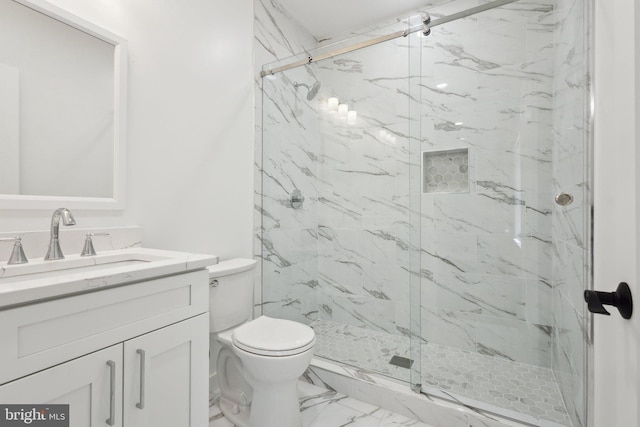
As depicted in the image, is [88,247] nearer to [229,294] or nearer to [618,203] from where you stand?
[229,294]

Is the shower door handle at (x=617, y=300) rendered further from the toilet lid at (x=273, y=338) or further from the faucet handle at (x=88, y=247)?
the faucet handle at (x=88, y=247)

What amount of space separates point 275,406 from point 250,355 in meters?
0.29

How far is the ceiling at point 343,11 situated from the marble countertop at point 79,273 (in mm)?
2217

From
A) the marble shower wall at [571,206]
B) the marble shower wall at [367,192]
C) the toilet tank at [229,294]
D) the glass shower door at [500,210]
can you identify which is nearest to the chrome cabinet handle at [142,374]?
the toilet tank at [229,294]

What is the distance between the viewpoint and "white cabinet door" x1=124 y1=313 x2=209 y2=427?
0.87m

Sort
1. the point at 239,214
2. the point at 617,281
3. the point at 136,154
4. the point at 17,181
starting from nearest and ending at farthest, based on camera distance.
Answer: the point at 617,281 < the point at 17,181 < the point at 136,154 < the point at 239,214

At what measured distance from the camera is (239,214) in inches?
79.4

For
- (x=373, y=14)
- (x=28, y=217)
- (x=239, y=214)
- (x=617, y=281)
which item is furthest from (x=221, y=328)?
(x=373, y=14)

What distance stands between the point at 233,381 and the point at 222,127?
1.55 m

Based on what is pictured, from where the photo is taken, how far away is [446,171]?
7.09 ft

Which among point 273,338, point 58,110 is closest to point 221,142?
point 58,110

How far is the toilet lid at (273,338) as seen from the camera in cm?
132

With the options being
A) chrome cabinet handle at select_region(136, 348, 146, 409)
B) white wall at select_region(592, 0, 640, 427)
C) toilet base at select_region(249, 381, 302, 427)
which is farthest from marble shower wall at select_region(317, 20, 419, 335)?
chrome cabinet handle at select_region(136, 348, 146, 409)

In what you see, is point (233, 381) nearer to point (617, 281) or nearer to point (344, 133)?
point (617, 281)
